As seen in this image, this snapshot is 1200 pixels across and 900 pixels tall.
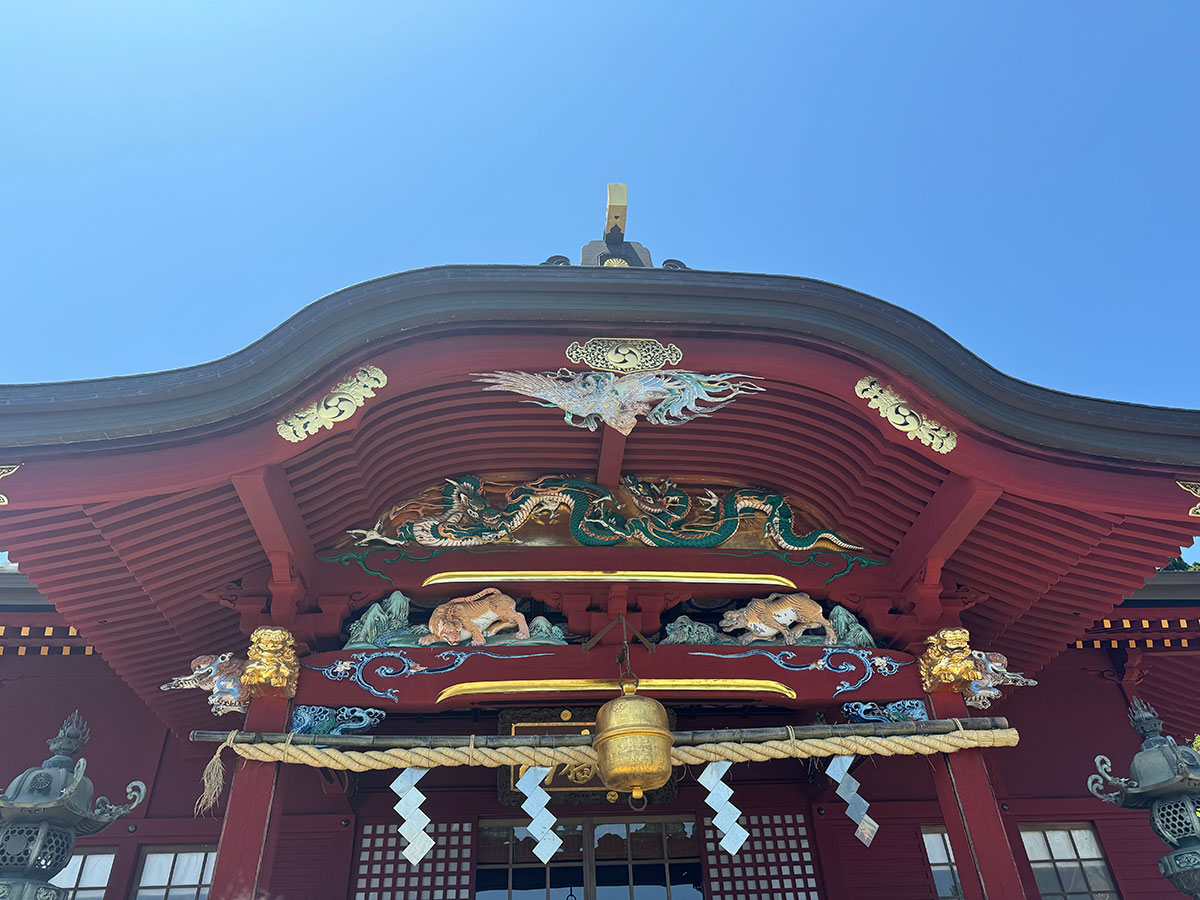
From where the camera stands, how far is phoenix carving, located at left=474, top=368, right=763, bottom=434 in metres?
5.68

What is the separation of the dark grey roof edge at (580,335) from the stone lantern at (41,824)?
1.86 metres

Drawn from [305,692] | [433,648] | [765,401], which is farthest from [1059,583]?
[305,692]

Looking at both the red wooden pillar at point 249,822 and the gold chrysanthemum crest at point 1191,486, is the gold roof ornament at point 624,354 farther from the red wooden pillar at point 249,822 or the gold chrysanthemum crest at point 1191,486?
the gold chrysanthemum crest at point 1191,486

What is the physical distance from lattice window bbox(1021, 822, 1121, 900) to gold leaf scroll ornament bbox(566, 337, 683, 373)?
18.4 ft

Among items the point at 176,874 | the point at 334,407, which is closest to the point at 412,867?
the point at 176,874

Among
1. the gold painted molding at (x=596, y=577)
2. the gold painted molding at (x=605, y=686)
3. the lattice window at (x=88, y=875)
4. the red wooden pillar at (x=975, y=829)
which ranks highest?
the gold painted molding at (x=596, y=577)

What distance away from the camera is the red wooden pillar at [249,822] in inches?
188

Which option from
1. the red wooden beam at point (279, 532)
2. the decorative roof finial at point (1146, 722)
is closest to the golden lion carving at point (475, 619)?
the red wooden beam at point (279, 532)

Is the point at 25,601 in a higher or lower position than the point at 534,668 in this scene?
higher

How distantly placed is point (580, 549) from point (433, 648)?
1285 millimetres

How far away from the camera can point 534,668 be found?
5.76 meters

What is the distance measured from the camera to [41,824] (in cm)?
441

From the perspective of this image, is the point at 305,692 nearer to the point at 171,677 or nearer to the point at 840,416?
the point at 171,677

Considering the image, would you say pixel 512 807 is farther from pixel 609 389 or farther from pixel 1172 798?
pixel 1172 798
